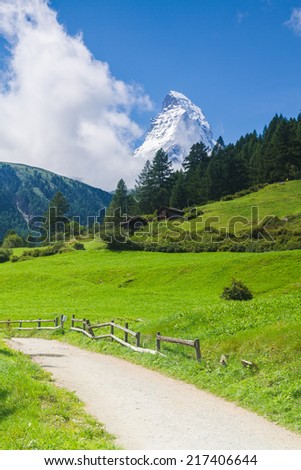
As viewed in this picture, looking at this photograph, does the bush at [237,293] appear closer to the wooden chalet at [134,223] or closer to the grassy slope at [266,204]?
the grassy slope at [266,204]

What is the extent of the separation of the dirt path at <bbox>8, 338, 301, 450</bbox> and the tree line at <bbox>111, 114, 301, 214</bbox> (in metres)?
113

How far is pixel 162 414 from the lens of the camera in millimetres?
13211

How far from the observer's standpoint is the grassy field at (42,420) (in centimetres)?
1002

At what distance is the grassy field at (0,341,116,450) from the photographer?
10.0m

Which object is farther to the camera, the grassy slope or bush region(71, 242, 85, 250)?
bush region(71, 242, 85, 250)

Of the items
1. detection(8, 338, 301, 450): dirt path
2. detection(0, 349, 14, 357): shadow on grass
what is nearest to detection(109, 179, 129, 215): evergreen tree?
Answer: detection(0, 349, 14, 357): shadow on grass

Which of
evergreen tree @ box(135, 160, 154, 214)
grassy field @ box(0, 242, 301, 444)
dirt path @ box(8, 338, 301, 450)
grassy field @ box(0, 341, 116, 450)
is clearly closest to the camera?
grassy field @ box(0, 341, 116, 450)

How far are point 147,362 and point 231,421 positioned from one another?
376 inches

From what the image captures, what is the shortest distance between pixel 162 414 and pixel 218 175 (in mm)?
122946

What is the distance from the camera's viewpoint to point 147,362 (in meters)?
21.7

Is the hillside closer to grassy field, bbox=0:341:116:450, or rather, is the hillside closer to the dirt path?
the dirt path

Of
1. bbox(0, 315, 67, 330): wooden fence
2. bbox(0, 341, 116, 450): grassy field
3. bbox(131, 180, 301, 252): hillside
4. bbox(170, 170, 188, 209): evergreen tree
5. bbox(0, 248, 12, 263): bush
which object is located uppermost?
bbox(170, 170, 188, 209): evergreen tree

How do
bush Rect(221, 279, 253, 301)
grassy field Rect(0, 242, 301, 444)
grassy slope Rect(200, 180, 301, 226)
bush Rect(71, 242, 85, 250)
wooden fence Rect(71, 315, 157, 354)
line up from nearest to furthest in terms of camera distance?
grassy field Rect(0, 242, 301, 444), wooden fence Rect(71, 315, 157, 354), bush Rect(221, 279, 253, 301), grassy slope Rect(200, 180, 301, 226), bush Rect(71, 242, 85, 250)

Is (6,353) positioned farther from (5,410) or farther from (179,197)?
(179,197)
